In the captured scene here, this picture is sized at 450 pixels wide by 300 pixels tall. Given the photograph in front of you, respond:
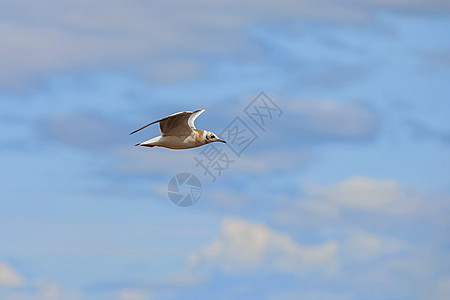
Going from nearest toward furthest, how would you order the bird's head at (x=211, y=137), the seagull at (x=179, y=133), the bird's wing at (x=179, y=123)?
the bird's wing at (x=179, y=123), the seagull at (x=179, y=133), the bird's head at (x=211, y=137)

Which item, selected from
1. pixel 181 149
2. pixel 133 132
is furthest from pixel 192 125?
pixel 133 132

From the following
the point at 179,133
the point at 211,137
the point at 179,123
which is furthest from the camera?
the point at 211,137

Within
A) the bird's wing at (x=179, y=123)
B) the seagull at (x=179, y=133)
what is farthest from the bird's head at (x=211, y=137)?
the bird's wing at (x=179, y=123)

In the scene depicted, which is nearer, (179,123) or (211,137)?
(179,123)

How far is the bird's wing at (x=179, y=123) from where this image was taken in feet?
130

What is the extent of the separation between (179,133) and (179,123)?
70 cm

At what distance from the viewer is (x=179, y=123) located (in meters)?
40.0

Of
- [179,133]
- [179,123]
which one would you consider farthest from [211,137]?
[179,123]

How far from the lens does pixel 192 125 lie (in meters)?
40.7

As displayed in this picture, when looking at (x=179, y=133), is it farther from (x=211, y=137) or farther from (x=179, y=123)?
(x=211, y=137)

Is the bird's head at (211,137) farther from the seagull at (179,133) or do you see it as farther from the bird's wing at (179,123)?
the bird's wing at (179,123)

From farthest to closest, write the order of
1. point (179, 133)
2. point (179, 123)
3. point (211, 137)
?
point (211, 137)
point (179, 133)
point (179, 123)

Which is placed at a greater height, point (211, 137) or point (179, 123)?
point (211, 137)

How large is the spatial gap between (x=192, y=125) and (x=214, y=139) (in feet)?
7.52
